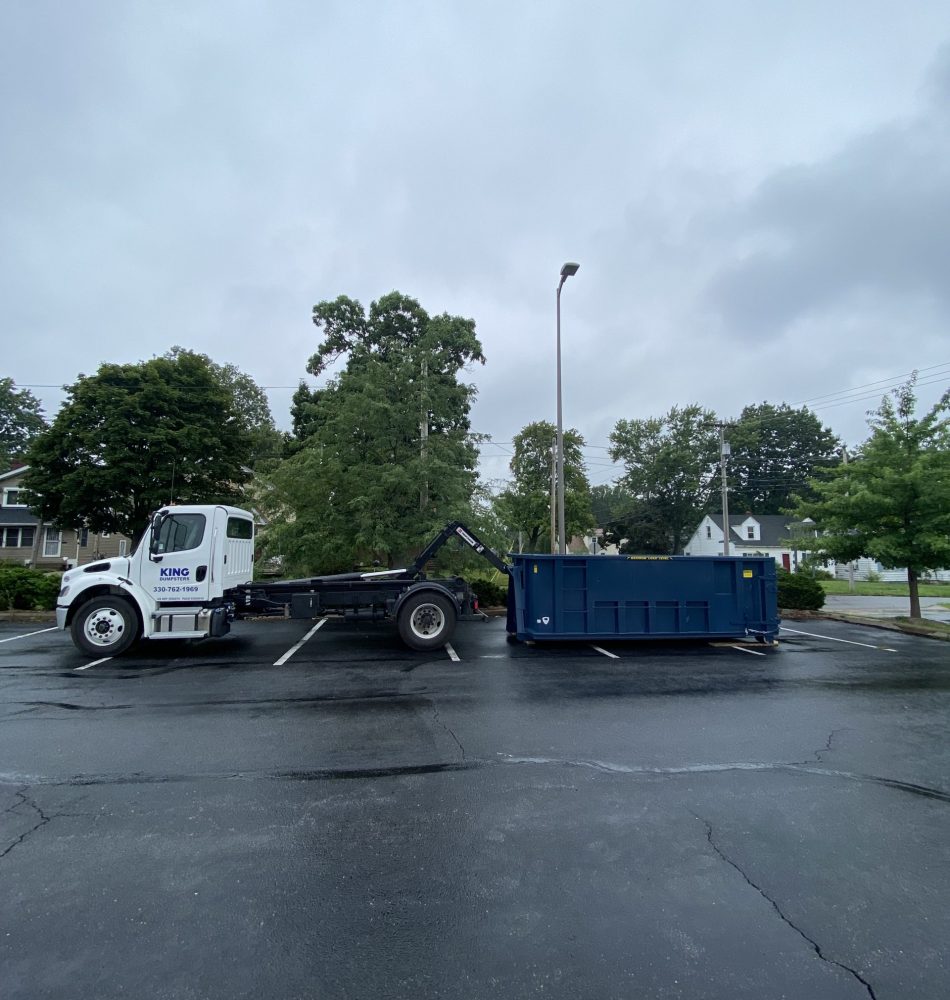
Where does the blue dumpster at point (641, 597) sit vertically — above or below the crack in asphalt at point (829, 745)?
above

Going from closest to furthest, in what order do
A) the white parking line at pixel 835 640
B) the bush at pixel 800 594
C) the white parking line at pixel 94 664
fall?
1. the white parking line at pixel 94 664
2. the white parking line at pixel 835 640
3. the bush at pixel 800 594

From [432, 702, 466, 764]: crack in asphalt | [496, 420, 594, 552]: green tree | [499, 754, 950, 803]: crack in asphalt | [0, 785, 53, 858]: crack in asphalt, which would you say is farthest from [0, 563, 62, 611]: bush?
[496, 420, 594, 552]: green tree

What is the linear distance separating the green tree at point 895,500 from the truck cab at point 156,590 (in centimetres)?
1473

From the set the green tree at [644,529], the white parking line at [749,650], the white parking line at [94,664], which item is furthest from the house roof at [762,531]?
the white parking line at [94,664]

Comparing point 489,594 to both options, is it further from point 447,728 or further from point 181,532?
point 447,728

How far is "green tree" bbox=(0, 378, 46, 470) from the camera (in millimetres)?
57719

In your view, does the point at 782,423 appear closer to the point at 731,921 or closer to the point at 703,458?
the point at 703,458

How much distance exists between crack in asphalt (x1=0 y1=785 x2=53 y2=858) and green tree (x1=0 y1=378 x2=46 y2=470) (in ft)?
213

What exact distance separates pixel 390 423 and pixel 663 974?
14514 mm

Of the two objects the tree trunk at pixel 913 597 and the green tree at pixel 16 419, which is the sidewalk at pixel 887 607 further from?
the green tree at pixel 16 419

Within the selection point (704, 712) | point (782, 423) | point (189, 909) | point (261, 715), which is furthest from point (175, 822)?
point (782, 423)

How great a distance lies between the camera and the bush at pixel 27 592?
53.7 ft

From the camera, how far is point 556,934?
3029 mm

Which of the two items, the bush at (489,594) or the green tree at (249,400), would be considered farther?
the green tree at (249,400)
